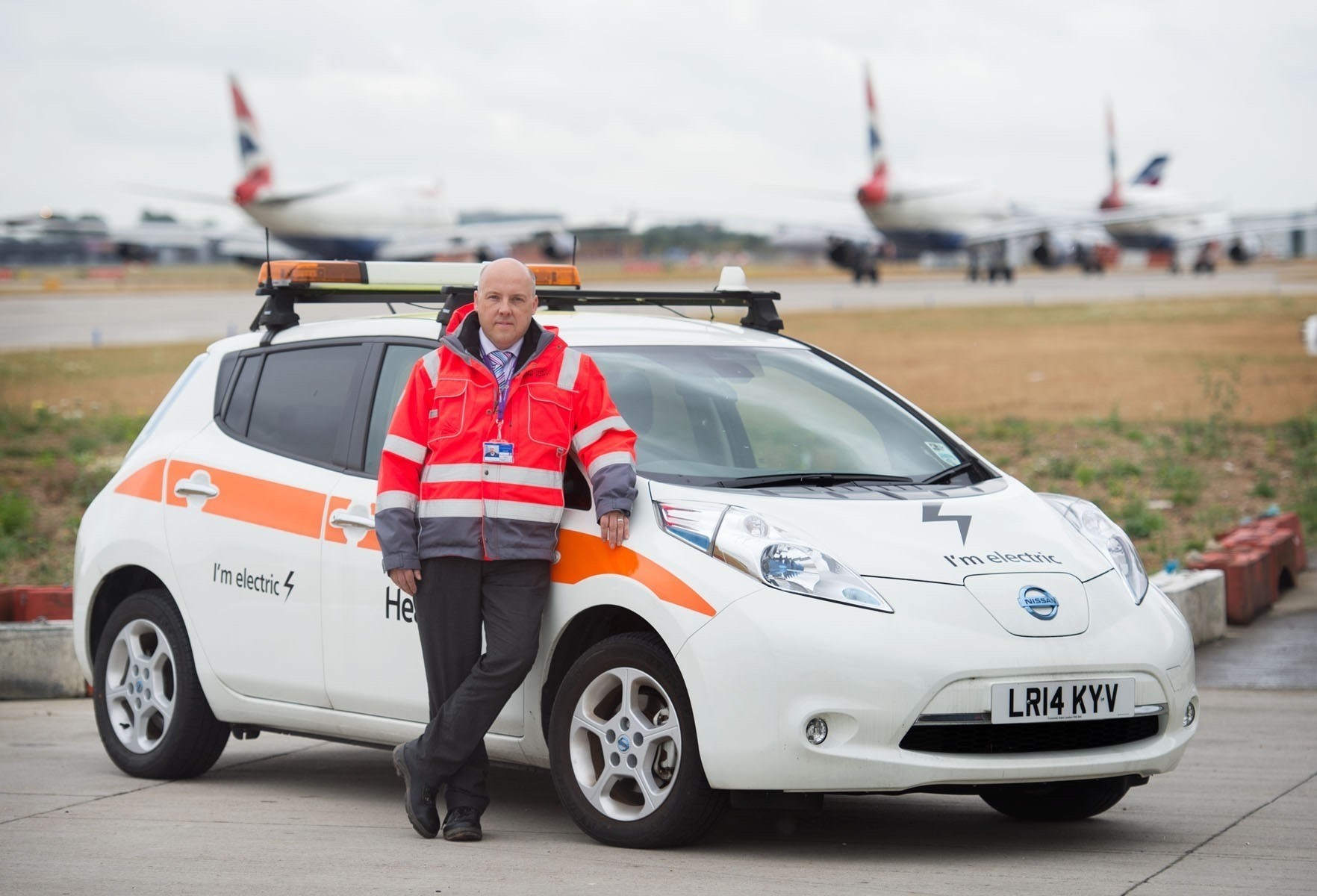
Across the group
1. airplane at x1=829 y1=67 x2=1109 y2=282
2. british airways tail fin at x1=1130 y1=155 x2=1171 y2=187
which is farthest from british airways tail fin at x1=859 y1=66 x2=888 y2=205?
british airways tail fin at x1=1130 y1=155 x2=1171 y2=187

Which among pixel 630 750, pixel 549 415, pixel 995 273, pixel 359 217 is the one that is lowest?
pixel 630 750

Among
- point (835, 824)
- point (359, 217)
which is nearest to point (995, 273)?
point (359, 217)

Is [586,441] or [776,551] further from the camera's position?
[586,441]

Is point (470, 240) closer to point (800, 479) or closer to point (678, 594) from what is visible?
point (800, 479)

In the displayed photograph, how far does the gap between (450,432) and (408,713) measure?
1052 millimetres

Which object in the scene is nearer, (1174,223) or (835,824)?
(835,824)

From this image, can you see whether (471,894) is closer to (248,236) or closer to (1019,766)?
(1019,766)

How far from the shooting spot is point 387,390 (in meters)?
6.37

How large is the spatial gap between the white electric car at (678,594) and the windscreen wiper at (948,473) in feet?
0.07

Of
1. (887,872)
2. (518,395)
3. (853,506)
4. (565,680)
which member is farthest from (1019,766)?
(518,395)

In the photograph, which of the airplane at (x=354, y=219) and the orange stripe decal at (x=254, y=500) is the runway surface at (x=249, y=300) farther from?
the orange stripe decal at (x=254, y=500)

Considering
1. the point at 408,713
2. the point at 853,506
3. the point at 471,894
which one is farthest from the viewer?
the point at 408,713

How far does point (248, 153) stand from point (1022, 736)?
237 feet

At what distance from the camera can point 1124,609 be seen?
5484 millimetres
